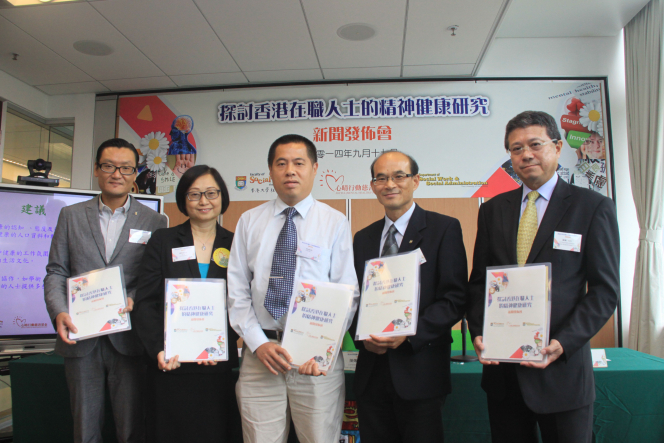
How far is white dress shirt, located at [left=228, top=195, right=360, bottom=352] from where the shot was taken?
160cm

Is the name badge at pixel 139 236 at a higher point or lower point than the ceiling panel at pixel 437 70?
lower

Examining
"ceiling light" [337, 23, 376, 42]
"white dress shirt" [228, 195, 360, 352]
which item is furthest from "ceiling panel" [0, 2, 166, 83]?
"white dress shirt" [228, 195, 360, 352]

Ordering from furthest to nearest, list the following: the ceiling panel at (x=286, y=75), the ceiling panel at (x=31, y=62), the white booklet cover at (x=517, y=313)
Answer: the ceiling panel at (x=286, y=75), the ceiling panel at (x=31, y=62), the white booklet cover at (x=517, y=313)

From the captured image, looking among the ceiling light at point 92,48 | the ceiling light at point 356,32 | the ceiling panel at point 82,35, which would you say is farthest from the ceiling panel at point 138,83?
the ceiling light at point 356,32

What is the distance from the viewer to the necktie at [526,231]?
151 centimetres

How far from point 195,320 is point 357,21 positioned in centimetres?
319

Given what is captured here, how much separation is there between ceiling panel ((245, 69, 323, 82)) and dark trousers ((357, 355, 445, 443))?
12.7 feet

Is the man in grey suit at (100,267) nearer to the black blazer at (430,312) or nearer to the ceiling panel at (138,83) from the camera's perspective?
the black blazer at (430,312)

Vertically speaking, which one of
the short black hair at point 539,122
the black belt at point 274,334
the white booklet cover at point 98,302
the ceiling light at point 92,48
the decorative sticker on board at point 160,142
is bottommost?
the black belt at point 274,334

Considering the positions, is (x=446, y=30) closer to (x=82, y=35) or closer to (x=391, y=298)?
(x=391, y=298)

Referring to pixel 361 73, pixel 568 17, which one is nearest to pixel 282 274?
pixel 361 73

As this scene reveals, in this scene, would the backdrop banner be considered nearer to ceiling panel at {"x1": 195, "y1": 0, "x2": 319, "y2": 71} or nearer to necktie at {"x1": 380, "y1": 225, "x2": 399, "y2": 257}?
ceiling panel at {"x1": 195, "y1": 0, "x2": 319, "y2": 71}

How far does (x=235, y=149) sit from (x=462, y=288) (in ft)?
12.7

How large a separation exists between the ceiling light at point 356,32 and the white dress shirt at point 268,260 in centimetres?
265
